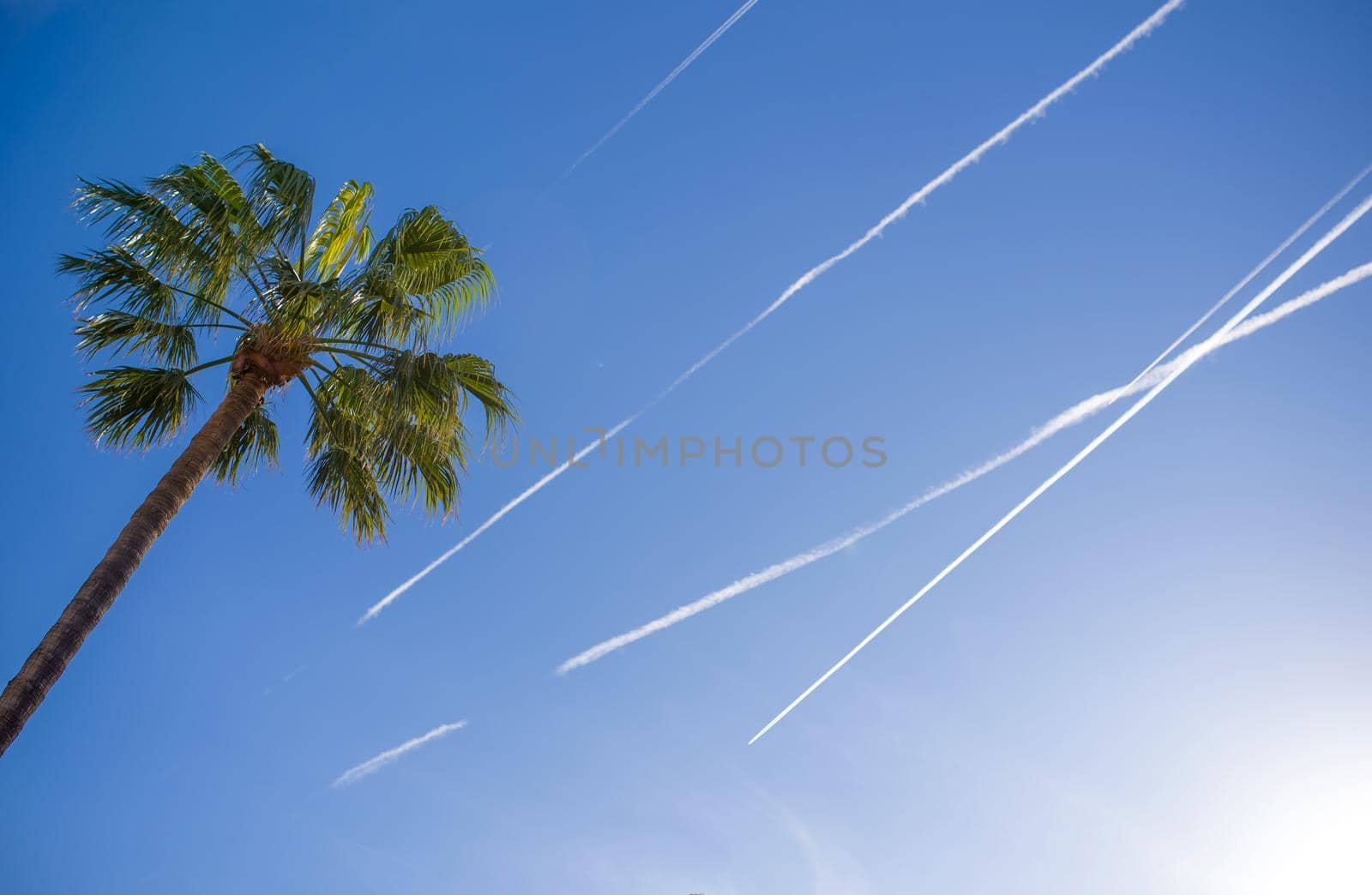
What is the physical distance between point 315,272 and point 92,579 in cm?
511

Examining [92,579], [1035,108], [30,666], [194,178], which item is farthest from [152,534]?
[1035,108]

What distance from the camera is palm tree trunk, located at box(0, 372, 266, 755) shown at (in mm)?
7582

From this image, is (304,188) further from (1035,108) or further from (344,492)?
(1035,108)

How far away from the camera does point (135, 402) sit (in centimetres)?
Result: 1090

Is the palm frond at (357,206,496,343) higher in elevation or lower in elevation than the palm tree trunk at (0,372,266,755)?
higher

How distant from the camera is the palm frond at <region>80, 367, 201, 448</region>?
1076 centimetres

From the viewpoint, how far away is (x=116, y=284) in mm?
10383

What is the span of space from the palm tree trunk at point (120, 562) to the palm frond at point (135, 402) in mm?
1078

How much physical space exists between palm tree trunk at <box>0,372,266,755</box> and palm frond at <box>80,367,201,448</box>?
1.08m

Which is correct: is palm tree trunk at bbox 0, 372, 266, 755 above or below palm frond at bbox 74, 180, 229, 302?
below

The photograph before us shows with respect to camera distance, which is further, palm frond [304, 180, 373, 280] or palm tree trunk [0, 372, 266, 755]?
palm frond [304, 180, 373, 280]

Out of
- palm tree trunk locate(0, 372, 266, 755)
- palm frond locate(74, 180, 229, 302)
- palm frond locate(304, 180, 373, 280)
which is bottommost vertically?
palm tree trunk locate(0, 372, 266, 755)

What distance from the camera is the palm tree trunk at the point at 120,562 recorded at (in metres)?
7.58

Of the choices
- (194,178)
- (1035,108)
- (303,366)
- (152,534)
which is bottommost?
(152,534)
